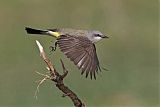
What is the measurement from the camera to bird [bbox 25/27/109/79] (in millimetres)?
6600

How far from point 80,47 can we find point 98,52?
7312mm

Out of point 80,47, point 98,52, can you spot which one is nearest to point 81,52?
point 80,47

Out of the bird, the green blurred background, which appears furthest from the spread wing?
the green blurred background

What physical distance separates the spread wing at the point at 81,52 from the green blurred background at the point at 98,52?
4212mm

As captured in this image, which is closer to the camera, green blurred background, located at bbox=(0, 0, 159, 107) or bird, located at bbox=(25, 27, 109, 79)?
bird, located at bbox=(25, 27, 109, 79)

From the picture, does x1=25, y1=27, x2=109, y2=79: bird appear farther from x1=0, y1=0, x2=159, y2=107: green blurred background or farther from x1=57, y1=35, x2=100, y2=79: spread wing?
x1=0, y1=0, x2=159, y2=107: green blurred background

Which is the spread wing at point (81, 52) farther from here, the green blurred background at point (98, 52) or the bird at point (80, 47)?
the green blurred background at point (98, 52)

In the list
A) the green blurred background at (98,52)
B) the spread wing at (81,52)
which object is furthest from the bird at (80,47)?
the green blurred background at (98,52)

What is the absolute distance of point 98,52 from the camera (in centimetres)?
1442

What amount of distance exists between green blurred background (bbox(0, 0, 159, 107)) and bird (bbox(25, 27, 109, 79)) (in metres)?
4.04

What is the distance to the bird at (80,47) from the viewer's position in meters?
6.60

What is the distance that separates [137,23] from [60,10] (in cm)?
163

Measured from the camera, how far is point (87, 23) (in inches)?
648

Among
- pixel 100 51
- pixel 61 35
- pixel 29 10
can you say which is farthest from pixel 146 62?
pixel 61 35
